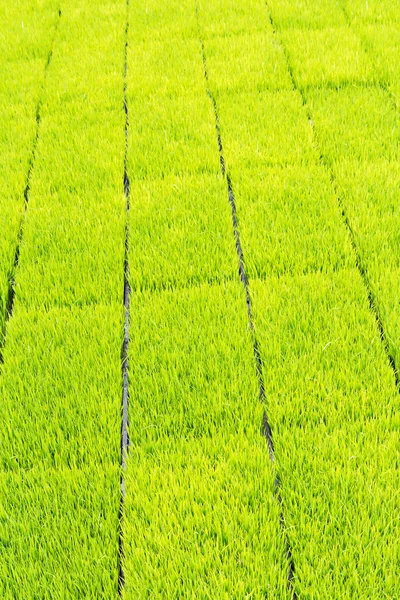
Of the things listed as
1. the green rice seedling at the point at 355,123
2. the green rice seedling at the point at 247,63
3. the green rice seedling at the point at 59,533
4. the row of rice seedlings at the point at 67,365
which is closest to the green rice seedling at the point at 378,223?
the green rice seedling at the point at 355,123

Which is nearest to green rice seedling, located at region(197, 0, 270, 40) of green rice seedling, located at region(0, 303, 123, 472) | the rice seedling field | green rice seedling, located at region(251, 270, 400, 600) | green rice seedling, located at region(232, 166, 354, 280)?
the rice seedling field

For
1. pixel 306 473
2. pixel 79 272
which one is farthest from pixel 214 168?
pixel 306 473

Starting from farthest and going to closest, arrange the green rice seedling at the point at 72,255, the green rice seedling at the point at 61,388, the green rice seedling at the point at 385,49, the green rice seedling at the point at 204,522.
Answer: the green rice seedling at the point at 385,49, the green rice seedling at the point at 72,255, the green rice seedling at the point at 61,388, the green rice seedling at the point at 204,522

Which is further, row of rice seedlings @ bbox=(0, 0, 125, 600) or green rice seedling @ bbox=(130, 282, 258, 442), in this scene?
green rice seedling @ bbox=(130, 282, 258, 442)

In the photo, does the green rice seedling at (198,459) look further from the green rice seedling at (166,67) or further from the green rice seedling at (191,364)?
the green rice seedling at (166,67)

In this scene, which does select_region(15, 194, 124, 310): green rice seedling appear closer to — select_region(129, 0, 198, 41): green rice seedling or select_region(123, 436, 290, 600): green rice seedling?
select_region(123, 436, 290, 600): green rice seedling
